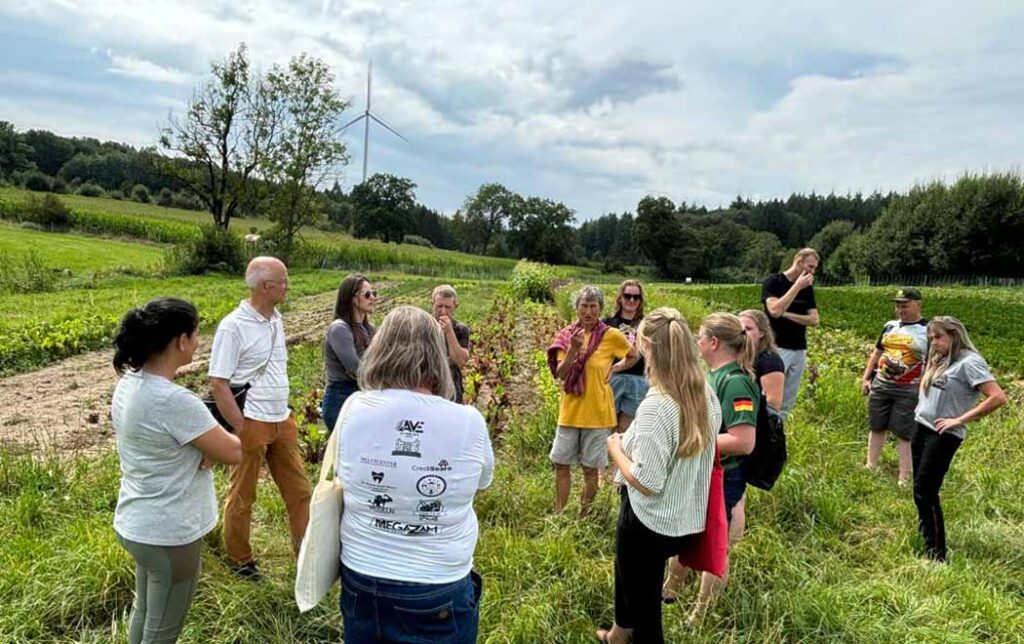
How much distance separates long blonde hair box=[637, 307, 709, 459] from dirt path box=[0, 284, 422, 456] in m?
5.10

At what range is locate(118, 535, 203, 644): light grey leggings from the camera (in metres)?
2.21

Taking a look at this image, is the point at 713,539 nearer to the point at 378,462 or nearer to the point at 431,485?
the point at 431,485

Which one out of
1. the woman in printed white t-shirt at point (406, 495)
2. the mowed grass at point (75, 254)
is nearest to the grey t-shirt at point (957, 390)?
the woman in printed white t-shirt at point (406, 495)

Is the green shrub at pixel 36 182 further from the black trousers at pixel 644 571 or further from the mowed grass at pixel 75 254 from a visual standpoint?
the black trousers at pixel 644 571

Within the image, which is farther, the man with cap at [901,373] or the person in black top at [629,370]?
the man with cap at [901,373]

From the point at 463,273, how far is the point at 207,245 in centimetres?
2319

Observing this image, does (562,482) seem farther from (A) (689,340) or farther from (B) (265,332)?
(B) (265,332)

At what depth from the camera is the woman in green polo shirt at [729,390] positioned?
9.32 ft

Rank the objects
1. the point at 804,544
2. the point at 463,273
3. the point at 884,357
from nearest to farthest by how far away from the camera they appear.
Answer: the point at 804,544, the point at 884,357, the point at 463,273

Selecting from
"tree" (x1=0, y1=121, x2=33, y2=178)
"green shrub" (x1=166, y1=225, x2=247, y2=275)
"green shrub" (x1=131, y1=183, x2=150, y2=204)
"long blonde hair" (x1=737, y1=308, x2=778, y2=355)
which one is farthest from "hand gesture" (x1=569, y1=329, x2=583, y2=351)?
"tree" (x1=0, y1=121, x2=33, y2=178)

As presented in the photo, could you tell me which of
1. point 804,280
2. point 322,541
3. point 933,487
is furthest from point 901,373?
point 322,541

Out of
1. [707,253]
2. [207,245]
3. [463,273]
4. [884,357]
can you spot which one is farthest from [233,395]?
[707,253]

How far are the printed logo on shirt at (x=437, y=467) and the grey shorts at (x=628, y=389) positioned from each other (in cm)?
317

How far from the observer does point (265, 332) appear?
10.6 feet
